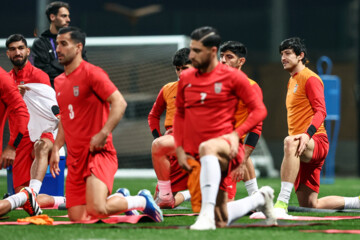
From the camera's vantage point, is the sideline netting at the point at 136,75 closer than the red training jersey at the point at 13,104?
No

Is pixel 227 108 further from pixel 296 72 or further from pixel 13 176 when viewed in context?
pixel 13 176

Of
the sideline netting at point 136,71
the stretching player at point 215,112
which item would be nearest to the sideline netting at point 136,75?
the sideline netting at point 136,71

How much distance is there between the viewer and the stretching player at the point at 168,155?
828cm

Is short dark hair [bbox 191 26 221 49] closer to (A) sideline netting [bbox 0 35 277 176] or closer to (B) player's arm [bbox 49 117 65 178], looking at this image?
(B) player's arm [bbox 49 117 65 178]

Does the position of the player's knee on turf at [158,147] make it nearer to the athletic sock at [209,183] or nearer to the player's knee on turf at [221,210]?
the player's knee on turf at [221,210]

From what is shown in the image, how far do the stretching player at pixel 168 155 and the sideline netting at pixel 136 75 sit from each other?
22.1 feet

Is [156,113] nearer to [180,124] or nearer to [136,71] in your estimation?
[180,124]

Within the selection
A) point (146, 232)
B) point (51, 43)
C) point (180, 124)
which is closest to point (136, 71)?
point (51, 43)

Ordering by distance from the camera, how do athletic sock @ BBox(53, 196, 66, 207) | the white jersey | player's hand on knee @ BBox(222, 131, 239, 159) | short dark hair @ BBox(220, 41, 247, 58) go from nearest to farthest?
player's hand on knee @ BBox(222, 131, 239, 159)
short dark hair @ BBox(220, 41, 247, 58)
the white jersey
athletic sock @ BBox(53, 196, 66, 207)

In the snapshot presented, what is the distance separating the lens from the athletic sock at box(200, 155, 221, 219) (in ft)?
19.2

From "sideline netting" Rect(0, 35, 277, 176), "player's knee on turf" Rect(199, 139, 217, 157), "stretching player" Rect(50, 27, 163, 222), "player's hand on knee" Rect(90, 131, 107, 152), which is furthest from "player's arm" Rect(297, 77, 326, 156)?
"sideline netting" Rect(0, 35, 277, 176)

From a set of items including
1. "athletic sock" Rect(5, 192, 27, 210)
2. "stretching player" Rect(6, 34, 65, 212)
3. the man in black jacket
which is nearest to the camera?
"athletic sock" Rect(5, 192, 27, 210)

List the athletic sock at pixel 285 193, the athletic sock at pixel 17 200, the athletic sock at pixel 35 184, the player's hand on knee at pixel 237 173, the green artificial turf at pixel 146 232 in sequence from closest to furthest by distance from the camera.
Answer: the green artificial turf at pixel 146 232 < the player's hand on knee at pixel 237 173 < the athletic sock at pixel 17 200 < the athletic sock at pixel 285 193 < the athletic sock at pixel 35 184

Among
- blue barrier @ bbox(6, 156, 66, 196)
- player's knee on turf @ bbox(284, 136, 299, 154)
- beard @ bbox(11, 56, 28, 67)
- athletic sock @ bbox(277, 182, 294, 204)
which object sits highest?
beard @ bbox(11, 56, 28, 67)
